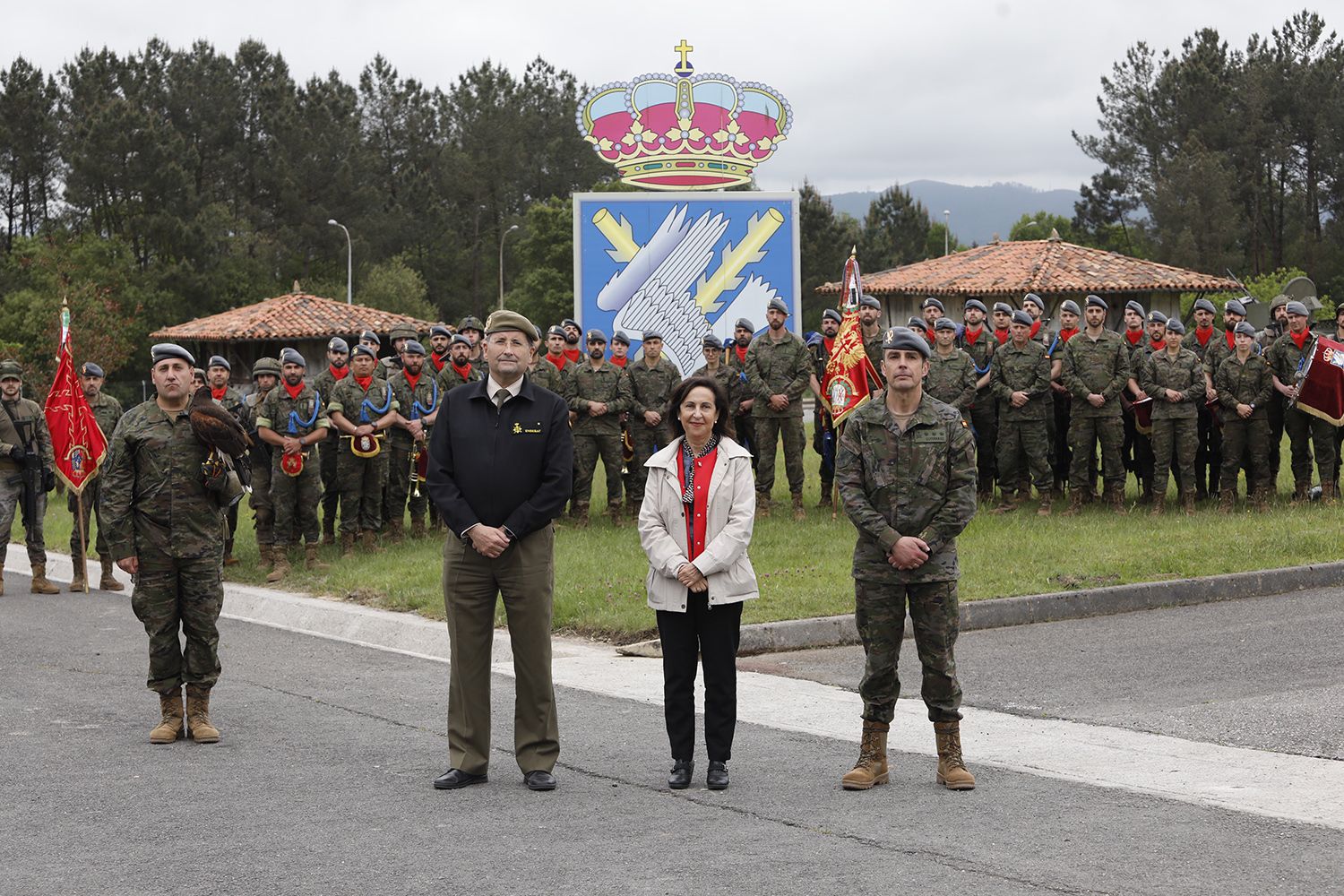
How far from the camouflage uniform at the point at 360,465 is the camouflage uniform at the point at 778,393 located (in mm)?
4195

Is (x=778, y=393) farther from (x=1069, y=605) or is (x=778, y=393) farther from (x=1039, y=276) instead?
(x=1039, y=276)

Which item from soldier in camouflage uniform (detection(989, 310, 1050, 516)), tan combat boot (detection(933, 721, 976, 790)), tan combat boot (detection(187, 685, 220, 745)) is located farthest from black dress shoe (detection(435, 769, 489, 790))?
soldier in camouflage uniform (detection(989, 310, 1050, 516))

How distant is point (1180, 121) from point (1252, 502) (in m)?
68.2

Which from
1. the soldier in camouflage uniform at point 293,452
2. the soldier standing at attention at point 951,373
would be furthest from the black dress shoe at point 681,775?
the soldier standing at attention at point 951,373

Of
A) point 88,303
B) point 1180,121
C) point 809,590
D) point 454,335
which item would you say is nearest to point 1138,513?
point 809,590

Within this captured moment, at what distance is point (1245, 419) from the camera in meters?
16.7

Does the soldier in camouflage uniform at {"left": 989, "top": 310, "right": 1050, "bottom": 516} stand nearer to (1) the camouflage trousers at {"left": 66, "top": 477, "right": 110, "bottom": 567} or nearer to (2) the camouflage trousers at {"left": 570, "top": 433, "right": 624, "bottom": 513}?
(2) the camouflage trousers at {"left": 570, "top": 433, "right": 624, "bottom": 513}

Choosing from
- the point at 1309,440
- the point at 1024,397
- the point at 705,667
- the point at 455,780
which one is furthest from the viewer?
the point at 1024,397

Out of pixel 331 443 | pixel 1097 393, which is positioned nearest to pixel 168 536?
pixel 331 443

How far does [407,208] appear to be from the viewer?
88125 millimetres

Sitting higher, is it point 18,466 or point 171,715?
point 18,466

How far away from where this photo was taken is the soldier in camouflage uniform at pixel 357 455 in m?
16.7

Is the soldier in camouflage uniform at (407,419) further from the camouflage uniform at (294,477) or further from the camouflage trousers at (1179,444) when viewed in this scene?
the camouflage trousers at (1179,444)

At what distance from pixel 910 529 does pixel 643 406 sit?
11.3 metres
